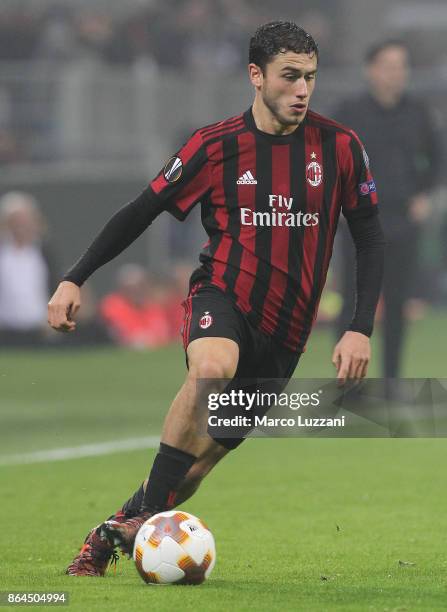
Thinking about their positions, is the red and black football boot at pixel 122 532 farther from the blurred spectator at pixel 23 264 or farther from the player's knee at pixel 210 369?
the blurred spectator at pixel 23 264

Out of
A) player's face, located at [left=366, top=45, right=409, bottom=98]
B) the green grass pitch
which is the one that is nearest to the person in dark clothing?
player's face, located at [left=366, top=45, right=409, bottom=98]

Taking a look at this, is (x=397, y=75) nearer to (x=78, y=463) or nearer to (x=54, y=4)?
(x=78, y=463)

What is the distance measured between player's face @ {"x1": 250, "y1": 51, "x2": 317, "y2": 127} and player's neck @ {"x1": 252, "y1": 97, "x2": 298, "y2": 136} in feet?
0.21

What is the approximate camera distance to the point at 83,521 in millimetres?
7305

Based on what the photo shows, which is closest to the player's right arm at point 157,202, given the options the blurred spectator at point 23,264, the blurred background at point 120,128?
the blurred background at point 120,128

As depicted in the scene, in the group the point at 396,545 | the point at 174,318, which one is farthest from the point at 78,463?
the point at 174,318

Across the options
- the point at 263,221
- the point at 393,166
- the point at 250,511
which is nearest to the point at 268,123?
the point at 263,221

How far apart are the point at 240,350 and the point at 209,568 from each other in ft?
2.58

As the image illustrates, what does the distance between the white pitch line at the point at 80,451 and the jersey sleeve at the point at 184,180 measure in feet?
13.7

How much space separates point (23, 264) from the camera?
16703 millimetres

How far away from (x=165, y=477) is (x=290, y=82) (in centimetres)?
145

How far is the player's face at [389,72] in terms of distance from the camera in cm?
1134

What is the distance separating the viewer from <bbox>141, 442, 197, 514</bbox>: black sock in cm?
550

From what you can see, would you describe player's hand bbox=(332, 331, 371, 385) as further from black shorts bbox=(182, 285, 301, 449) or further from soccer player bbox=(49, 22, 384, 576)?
black shorts bbox=(182, 285, 301, 449)
